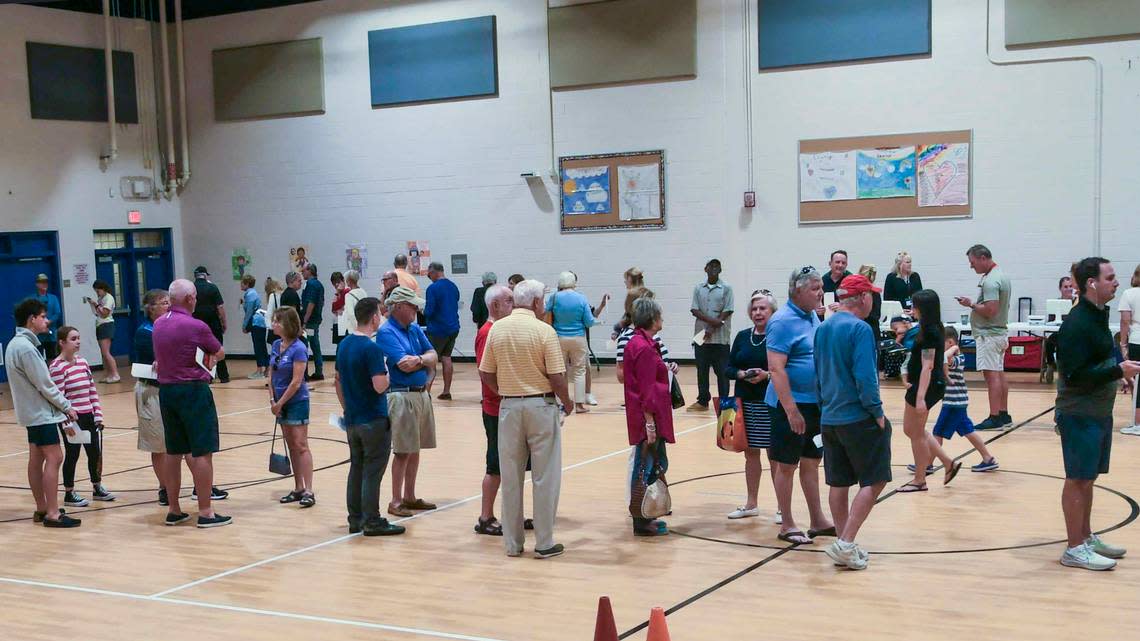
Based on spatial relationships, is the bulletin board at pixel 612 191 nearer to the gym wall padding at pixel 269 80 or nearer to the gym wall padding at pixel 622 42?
the gym wall padding at pixel 622 42

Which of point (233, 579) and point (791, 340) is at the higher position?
point (791, 340)

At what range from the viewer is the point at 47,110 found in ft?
60.7

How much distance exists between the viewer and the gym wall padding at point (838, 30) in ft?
50.0

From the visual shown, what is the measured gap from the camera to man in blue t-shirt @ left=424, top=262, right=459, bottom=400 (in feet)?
47.4

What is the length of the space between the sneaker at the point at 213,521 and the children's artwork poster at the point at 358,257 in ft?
37.3

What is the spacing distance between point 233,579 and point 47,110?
1449cm

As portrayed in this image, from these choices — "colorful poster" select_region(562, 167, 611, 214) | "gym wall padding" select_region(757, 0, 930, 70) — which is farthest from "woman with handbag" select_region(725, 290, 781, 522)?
"colorful poster" select_region(562, 167, 611, 214)

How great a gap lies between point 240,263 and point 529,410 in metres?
14.8

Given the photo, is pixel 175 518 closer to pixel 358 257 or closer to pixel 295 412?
pixel 295 412

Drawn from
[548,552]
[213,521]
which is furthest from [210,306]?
[548,552]

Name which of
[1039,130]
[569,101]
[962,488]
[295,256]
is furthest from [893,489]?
[295,256]

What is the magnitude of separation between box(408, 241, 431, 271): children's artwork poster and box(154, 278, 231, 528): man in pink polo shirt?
35.2 ft

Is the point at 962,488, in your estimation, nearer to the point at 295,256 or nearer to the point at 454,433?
the point at 454,433

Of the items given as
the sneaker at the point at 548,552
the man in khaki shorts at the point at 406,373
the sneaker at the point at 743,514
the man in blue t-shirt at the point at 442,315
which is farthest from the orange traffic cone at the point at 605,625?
the man in blue t-shirt at the point at 442,315
